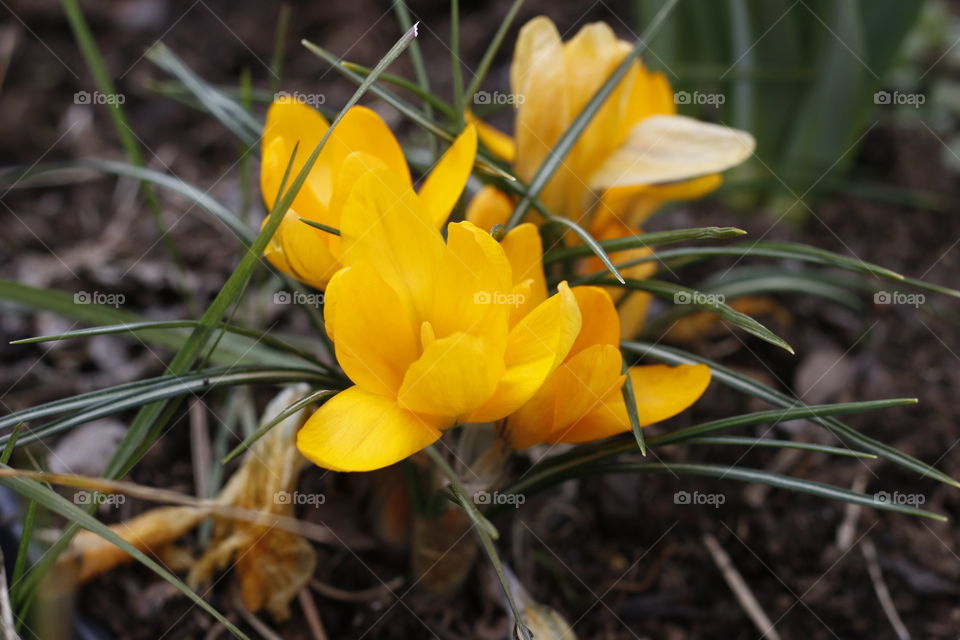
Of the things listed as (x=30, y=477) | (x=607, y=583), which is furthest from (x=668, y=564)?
(x=30, y=477)

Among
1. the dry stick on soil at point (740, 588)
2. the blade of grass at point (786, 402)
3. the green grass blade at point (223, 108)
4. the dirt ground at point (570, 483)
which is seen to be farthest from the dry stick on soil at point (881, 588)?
the green grass blade at point (223, 108)

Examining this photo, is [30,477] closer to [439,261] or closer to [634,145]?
[439,261]

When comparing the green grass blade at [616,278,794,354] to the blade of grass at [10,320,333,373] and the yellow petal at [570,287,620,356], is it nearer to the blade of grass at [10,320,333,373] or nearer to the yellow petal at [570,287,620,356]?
the yellow petal at [570,287,620,356]

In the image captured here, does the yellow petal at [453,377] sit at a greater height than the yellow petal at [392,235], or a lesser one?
lesser
